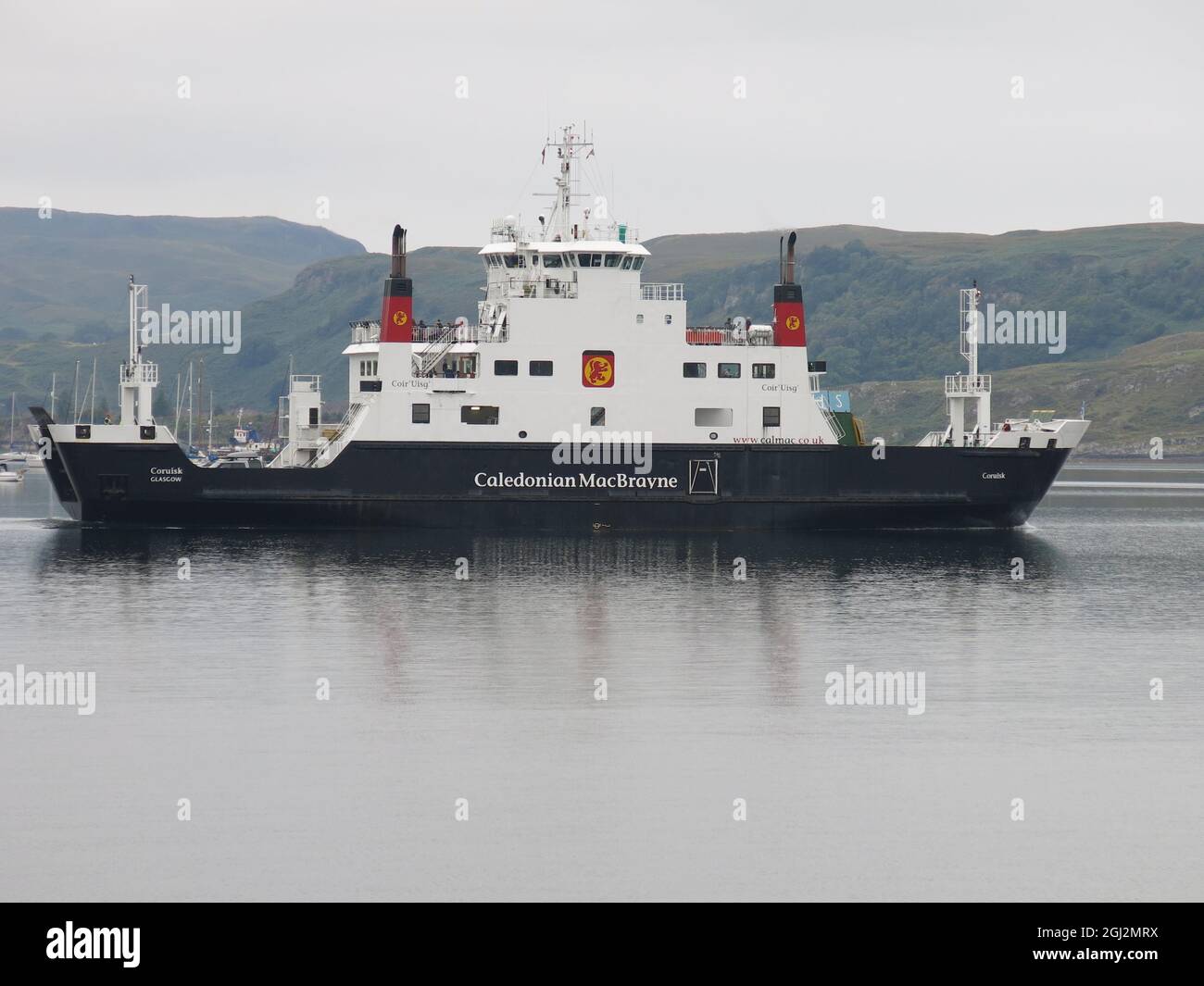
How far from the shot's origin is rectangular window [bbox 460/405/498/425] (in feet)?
151

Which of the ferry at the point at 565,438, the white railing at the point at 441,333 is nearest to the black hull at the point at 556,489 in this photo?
the ferry at the point at 565,438

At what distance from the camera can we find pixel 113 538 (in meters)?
47.5

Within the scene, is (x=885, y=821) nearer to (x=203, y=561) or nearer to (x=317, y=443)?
(x=203, y=561)

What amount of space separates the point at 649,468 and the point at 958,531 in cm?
1122

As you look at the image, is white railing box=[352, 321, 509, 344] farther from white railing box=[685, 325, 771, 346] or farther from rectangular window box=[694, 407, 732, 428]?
rectangular window box=[694, 407, 732, 428]

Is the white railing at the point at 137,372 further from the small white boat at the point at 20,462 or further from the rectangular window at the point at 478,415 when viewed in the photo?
the small white boat at the point at 20,462

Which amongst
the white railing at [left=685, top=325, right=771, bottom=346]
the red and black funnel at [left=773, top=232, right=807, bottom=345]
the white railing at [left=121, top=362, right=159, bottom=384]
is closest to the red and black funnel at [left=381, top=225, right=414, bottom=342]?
the white railing at [left=121, top=362, right=159, bottom=384]

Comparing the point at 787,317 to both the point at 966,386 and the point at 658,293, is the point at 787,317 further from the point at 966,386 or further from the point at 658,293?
the point at 966,386

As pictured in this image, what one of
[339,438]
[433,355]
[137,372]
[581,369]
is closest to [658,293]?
[581,369]

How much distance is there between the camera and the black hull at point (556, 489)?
46.1 metres

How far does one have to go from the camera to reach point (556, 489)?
46.8m

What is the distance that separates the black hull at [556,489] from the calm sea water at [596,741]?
8789mm

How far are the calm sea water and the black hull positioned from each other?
8.79 m

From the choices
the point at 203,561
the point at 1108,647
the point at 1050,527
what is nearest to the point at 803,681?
the point at 1108,647
